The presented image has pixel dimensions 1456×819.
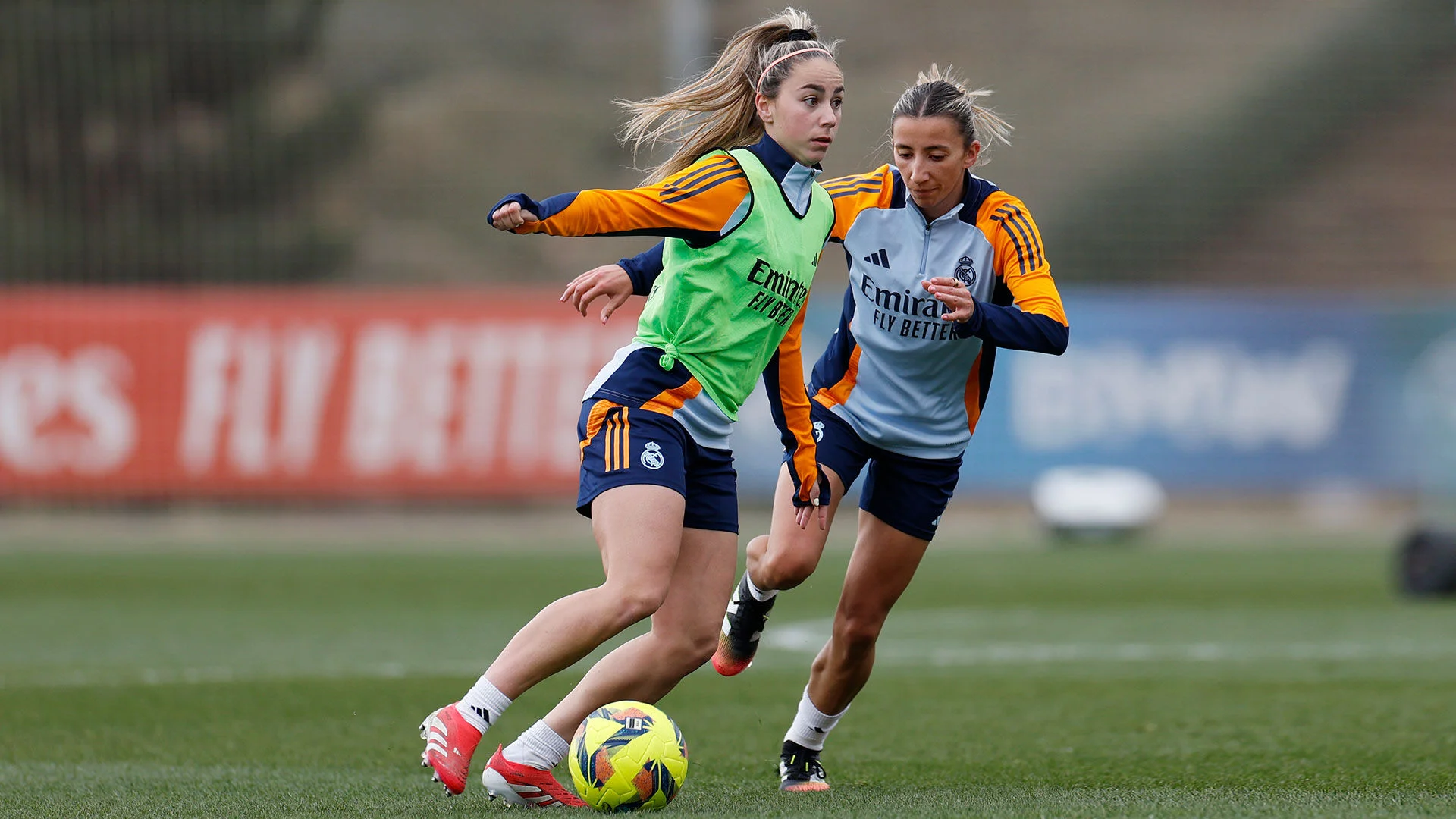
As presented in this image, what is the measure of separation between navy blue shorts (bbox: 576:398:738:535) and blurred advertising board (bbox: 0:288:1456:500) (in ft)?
43.4

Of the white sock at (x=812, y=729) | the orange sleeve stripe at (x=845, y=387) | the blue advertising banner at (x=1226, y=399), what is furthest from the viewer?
the blue advertising banner at (x=1226, y=399)

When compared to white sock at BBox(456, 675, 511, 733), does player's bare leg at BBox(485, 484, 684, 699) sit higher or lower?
higher

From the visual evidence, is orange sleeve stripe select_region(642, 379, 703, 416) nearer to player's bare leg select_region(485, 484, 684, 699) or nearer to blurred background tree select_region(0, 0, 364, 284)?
player's bare leg select_region(485, 484, 684, 699)

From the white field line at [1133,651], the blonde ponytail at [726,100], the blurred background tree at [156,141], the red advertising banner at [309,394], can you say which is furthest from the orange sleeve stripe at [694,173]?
the blurred background tree at [156,141]

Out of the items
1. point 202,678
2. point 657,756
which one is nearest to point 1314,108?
point 202,678

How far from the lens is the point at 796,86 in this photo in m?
4.82

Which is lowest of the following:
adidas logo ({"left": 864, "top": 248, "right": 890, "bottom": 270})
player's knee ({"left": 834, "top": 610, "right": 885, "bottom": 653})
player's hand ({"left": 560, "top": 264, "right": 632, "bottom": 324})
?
player's knee ({"left": 834, "top": 610, "right": 885, "bottom": 653})

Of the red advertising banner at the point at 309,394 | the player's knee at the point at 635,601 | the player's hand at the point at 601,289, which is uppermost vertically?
the player's hand at the point at 601,289

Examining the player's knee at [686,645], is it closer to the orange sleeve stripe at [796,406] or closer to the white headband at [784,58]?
the orange sleeve stripe at [796,406]

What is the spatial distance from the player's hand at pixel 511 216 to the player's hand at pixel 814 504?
1.38 meters

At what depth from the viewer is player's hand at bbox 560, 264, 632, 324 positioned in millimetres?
4629

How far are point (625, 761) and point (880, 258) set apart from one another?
5.82 feet

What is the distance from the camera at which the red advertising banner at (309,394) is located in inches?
726

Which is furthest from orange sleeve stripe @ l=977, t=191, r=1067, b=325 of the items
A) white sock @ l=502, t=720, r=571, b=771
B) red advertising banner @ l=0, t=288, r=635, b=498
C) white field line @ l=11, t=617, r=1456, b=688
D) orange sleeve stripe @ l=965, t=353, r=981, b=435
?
A: red advertising banner @ l=0, t=288, r=635, b=498
